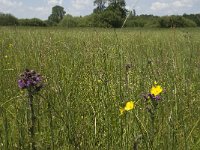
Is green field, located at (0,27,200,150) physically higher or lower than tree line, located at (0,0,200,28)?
lower

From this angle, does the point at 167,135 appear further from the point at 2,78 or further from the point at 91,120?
the point at 2,78

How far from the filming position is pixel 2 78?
309cm

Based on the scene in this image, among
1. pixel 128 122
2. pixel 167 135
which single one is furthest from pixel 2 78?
pixel 167 135

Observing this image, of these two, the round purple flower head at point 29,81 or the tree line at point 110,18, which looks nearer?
the round purple flower head at point 29,81

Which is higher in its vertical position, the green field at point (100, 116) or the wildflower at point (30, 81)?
the wildflower at point (30, 81)

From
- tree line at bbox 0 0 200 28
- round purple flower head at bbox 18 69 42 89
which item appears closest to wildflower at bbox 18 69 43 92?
round purple flower head at bbox 18 69 42 89

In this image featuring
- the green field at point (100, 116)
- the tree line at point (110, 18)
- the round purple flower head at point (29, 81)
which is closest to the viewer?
the round purple flower head at point (29, 81)

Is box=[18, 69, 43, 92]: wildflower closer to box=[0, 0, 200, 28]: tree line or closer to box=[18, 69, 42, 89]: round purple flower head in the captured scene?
box=[18, 69, 42, 89]: round purple flower head

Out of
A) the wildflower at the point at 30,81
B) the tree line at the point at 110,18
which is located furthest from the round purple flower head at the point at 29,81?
the tree line at the point at 110,18

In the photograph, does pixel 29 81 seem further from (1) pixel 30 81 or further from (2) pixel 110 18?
(2) pixel 110 18

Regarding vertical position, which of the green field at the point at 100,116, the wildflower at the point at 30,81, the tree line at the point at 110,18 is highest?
the tree line at the point at 110,18

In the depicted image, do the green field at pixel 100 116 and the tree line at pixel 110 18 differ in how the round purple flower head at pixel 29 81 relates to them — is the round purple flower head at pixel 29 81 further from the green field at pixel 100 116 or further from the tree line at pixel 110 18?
the tree line at pixel 110 18

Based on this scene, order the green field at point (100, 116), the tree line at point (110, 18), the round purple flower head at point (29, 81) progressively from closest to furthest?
1. the round purple flower head at point (29, 81)
2. the green field at point (100, 116)
3. the tree line at point (110, 18)

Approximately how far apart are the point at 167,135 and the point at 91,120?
749mm
